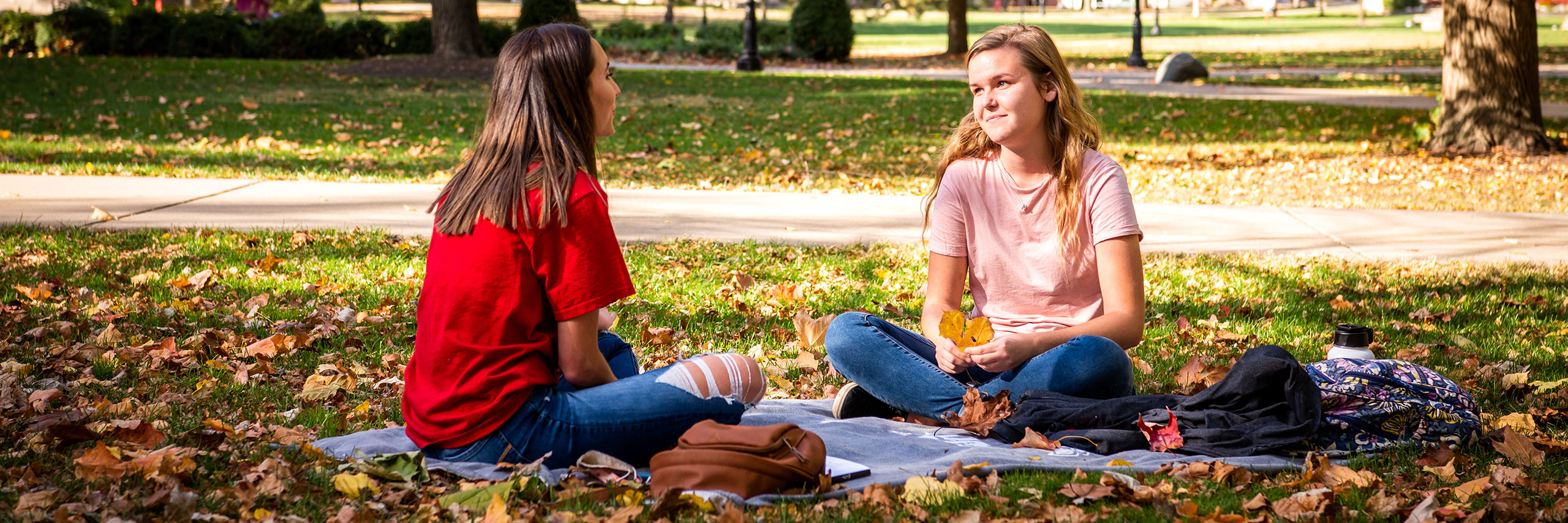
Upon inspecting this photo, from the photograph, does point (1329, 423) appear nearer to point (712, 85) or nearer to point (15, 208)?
point (15, 208)

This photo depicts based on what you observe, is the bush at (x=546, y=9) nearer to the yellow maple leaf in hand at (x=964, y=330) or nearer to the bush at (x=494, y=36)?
the bush at (x=494, y=36)

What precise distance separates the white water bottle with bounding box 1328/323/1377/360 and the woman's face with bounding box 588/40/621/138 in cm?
240

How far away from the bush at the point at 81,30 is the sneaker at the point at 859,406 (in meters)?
21.5

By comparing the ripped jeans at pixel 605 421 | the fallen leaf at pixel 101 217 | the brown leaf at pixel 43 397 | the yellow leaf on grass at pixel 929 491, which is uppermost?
the fallen leaf at pixel 101 217

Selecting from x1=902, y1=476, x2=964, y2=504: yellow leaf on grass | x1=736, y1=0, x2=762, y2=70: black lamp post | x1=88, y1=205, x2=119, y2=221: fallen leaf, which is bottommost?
x1=902, y1=476, x2=964, y2=504: yellow leaf on grass

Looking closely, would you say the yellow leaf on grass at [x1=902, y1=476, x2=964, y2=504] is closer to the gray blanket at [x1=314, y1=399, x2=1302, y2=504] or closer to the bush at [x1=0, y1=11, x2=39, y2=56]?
the gray blanket at [x1=314, y1=399, x2=1302, y2=504]

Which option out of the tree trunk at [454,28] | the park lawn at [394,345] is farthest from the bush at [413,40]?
the park lawn at [394,345]

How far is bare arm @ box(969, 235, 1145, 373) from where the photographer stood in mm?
3494

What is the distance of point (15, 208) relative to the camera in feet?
24.0

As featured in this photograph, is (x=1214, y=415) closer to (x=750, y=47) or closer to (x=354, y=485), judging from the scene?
(x=354, y=485)

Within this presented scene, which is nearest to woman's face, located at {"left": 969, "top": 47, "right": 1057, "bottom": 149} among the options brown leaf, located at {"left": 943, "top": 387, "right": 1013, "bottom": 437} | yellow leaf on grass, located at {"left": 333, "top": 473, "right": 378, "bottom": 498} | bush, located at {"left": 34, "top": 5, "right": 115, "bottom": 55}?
brown leaf, located at {"left": 943, "top": 387, "right": 1013, "bottom": 437}

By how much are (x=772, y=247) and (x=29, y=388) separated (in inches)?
150

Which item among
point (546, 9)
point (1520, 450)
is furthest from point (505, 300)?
point (546, 9)

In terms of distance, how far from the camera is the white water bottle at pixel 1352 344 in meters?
3.72
